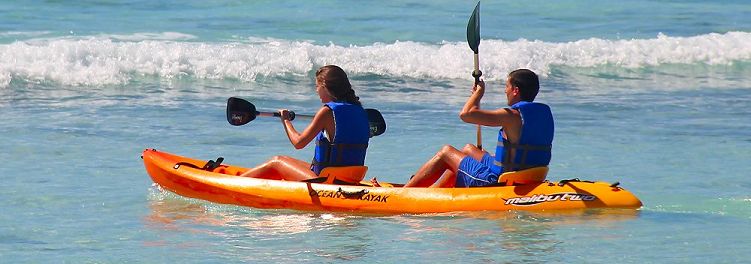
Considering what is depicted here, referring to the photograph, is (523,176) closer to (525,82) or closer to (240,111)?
(525,82)

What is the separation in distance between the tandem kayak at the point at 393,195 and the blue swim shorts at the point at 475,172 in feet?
0.56

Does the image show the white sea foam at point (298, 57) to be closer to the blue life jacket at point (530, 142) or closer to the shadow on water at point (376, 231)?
the shadow on water at point (376, 231)

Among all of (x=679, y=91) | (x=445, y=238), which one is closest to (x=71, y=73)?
(x=679, y=91)

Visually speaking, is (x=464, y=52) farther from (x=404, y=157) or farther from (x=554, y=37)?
(x=404, y=157)

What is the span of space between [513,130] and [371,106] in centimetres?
657

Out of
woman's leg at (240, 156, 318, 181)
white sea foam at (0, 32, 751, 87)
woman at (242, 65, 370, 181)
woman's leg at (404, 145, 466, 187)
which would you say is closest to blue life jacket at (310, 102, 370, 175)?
woman at (242, 65, 370, 181)

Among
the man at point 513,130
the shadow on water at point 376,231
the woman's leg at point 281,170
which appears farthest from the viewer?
the woman's leg at point 281,170

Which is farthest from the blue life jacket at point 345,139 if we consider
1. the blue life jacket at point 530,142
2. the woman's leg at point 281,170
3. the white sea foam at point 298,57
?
the white sea foam at point 298,57

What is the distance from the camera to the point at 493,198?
8.38 m

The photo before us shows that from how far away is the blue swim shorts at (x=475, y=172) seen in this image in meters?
8.66

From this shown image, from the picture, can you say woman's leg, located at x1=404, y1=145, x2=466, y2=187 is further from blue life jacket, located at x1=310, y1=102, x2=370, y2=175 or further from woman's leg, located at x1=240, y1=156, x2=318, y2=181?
woman's leg, located at x1=240, y1=156, x2=318, y2=181

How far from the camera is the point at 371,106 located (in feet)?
49.0

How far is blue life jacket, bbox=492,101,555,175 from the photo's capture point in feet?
27.5

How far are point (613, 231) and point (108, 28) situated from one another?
1360 cm
